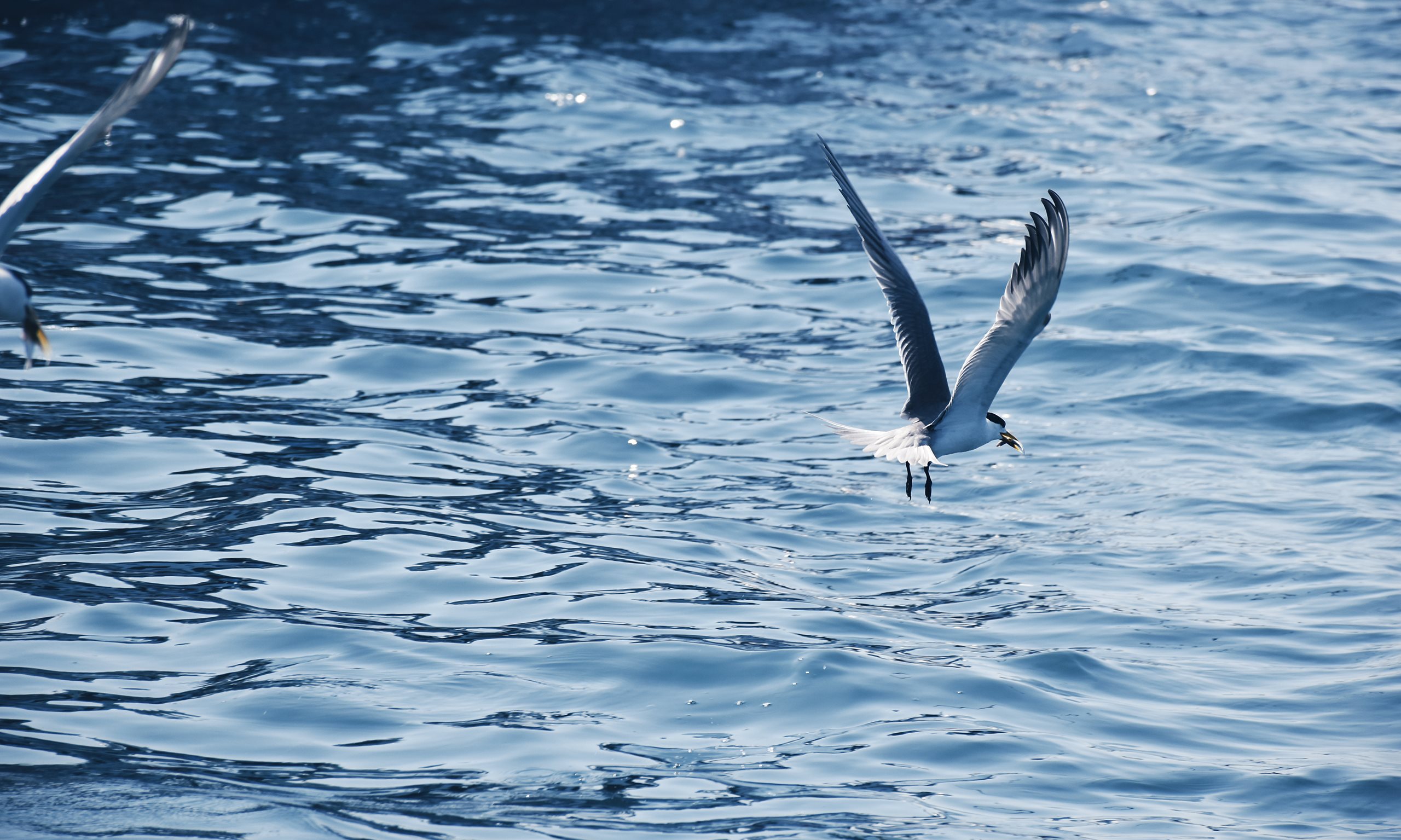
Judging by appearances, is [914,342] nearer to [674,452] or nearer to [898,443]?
[898,443]

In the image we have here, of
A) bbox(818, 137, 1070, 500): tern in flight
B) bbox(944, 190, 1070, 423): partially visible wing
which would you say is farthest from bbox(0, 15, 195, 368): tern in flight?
bbox(944, 190, 1070, 423): partially visible wing

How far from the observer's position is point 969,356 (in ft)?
22.3

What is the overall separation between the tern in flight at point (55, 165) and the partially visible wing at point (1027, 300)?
136 inches

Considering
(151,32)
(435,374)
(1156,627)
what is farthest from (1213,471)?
(151,32)

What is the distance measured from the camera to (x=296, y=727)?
223 inches

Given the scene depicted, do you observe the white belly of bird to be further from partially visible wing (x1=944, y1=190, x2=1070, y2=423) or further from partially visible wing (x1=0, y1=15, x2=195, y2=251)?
partially visible wing (x1=0, y1=15, x2=195, y2=251)

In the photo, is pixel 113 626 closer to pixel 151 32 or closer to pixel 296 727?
pixel 296 727

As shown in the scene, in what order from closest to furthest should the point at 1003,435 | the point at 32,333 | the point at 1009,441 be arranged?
the point at 32,333, the point at 1003,435, the point at 1009,441

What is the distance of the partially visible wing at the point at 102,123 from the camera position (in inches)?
236

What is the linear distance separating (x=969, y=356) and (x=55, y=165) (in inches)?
158

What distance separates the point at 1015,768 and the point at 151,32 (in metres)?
14.2

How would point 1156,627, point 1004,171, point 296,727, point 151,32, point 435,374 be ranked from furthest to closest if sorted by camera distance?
point 151,32, point 1004,171, point 435,374, point 1156,627, point 296,727

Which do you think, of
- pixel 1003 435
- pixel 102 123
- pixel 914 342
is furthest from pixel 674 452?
pixel 102 123

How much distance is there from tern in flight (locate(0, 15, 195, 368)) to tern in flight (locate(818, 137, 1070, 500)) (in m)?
2.71
